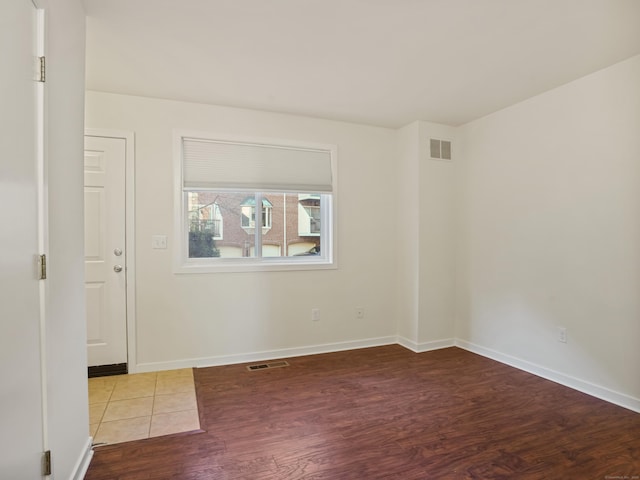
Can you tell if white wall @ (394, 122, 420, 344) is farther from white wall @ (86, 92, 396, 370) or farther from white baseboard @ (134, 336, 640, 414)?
white baseboard @ (134, 336, 640, 414)

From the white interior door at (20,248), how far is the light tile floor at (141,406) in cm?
96

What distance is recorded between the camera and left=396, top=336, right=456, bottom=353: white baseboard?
3.71 metres

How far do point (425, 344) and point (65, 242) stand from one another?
3.33 meters

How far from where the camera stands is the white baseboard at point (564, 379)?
246cm

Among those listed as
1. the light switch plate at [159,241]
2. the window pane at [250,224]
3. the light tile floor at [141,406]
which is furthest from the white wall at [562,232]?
the light switch plate at [159,241]

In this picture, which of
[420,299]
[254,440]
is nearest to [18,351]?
[254,440]

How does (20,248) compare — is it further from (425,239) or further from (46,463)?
(425,239)

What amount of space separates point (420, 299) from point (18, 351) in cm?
330

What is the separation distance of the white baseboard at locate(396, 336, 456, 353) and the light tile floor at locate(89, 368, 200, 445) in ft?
7.33

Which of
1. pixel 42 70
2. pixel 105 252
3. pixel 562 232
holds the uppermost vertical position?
pixel 42 70

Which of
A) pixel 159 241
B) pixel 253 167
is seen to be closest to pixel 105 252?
pixel 159 241

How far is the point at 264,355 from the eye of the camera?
11.4 ft

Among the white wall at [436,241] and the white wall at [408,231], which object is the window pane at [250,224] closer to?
the white wall at [408,231]

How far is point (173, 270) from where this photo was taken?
319 cm
